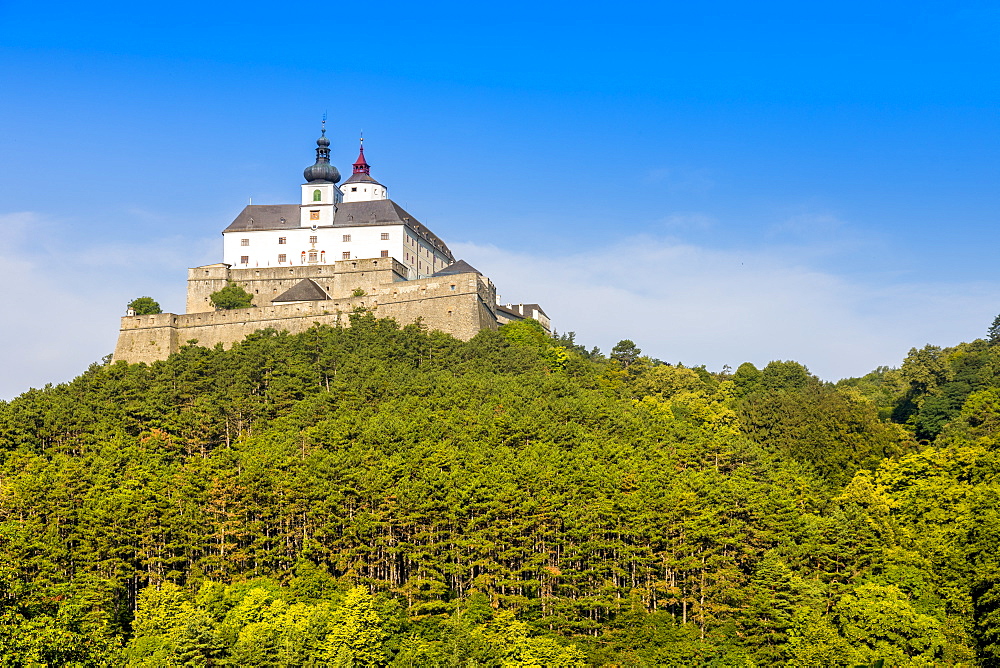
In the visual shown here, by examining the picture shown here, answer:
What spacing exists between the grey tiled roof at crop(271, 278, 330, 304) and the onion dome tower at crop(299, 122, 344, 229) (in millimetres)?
9107

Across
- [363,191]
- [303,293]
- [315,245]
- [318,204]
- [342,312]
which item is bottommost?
[342,312]

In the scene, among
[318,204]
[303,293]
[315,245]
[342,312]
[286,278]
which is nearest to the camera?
[342,312]

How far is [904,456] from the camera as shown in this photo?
208 ft

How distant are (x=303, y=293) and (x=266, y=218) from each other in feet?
42.9

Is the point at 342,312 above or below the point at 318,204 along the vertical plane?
below

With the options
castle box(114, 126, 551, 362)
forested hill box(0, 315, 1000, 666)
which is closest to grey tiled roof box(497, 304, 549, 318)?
castle box(114, 126, 551, 362)

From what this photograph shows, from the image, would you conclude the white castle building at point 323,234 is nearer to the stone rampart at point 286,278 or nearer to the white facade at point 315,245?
the white facade at point 315,245

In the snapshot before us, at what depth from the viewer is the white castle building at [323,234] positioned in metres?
88.4

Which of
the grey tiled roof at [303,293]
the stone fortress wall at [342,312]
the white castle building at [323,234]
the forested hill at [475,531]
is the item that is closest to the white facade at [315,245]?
the white castle building at [323,234]

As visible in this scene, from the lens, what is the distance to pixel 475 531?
1997 inches

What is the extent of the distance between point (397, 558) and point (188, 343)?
106 feet

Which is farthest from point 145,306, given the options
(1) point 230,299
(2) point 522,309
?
(2) point 522,309

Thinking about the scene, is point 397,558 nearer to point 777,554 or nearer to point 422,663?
point 422,663

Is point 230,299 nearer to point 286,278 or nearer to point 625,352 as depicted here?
point 286,278
